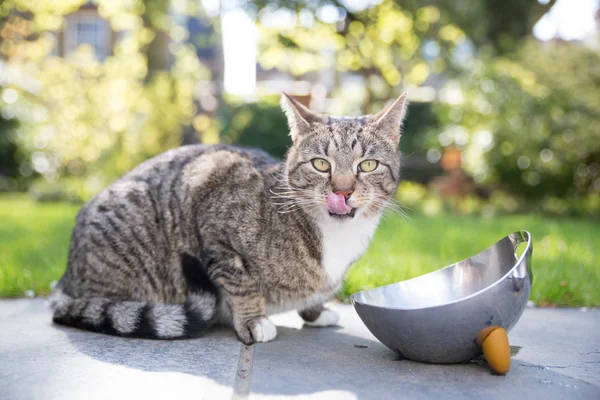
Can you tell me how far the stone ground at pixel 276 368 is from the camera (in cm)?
175

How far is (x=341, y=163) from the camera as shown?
90.8 inches

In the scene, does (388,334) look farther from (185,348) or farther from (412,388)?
(185,348)

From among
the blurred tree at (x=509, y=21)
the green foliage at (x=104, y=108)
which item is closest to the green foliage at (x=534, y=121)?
the blurred tree at (x=509, y=21)

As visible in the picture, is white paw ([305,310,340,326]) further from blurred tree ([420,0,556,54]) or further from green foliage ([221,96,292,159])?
blurred tree ([420,0,556,54])

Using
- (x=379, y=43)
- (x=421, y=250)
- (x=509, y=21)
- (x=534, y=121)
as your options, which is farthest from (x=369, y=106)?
(x=421, y=250)

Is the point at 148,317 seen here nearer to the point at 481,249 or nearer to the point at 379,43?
the point at 481,249

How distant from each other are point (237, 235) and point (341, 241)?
17.4 inches

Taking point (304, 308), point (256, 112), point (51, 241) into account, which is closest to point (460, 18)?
point (256, 112)

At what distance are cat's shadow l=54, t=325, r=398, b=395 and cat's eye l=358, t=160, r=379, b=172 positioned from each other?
71cm

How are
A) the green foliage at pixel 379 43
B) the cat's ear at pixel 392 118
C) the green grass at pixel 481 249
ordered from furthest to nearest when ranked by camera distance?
the green foliage at pixel 379 43
the green grass at pixel 481 249
the cat's ear at pixel 392 118

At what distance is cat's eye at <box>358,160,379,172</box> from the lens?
235cm

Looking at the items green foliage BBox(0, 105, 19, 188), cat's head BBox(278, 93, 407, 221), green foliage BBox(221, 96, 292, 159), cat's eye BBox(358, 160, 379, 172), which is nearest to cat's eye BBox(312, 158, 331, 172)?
cat's head BBox(278, 93, 407, 221)

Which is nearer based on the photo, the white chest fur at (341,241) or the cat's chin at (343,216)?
the cat's chin at (343,216)

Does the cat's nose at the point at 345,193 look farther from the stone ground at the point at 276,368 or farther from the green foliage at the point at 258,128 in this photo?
the green foliage at the point at 258,128
